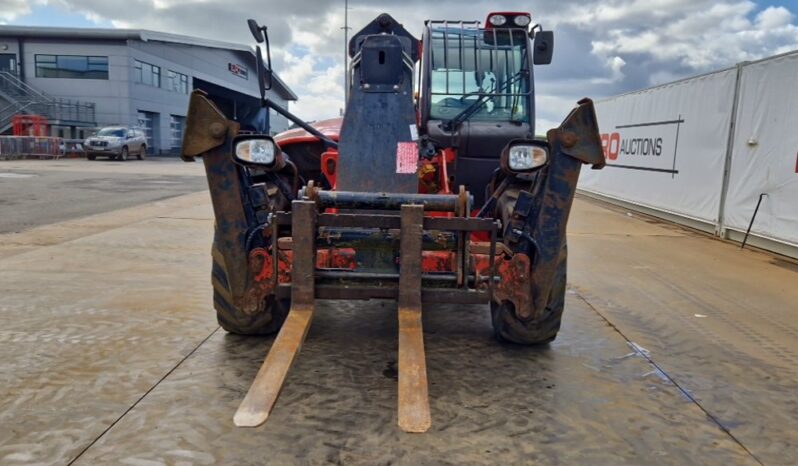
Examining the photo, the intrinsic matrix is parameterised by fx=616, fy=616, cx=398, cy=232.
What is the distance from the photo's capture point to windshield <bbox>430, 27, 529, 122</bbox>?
5539 mm

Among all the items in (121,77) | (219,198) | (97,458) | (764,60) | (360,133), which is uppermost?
(121,77)

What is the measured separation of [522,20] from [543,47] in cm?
48

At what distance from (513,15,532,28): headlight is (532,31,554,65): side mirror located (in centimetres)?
32

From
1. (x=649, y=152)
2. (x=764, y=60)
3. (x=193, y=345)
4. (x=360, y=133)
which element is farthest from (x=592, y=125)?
(x=649, y=152)

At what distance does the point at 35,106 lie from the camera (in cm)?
3697

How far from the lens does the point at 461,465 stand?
281 cm

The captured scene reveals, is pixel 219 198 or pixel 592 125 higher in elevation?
pixel 592 125

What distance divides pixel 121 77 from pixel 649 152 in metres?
35.1

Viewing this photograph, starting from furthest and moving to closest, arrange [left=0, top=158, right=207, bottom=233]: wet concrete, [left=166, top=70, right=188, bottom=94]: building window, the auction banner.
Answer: [left=166, top=70, right=188, bottom=94]: building window, [left=0, top=158, right=207, bottom=233]: wet concrete, the auction banner

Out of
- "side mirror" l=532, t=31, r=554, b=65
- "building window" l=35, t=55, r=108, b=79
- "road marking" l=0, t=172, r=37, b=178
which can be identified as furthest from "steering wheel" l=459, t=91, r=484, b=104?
"building window" l=35, t=55, r=108, b=79

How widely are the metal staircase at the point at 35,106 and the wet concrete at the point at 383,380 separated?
35903mm

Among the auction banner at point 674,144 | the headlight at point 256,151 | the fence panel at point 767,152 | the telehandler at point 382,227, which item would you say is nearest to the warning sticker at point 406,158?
the telehandler at point 382,227

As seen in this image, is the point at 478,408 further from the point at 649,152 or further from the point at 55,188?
the point at 55,188

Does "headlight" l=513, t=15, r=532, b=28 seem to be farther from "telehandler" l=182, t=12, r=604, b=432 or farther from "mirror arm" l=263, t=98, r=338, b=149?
"mirror arm" l=263, t=98, r=338, b=149
